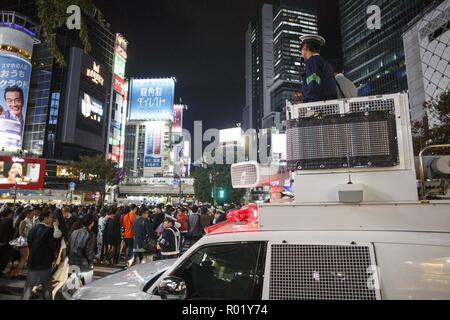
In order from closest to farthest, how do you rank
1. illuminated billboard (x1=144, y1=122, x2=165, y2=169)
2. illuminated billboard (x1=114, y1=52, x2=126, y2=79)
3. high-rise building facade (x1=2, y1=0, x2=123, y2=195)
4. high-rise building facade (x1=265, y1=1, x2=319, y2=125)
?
1. high-rise building facade (x1=2, y1=0, x2=123, y2=195)
2. illuminated billboard (x1=114, y1=52, x2=126, y2=79)
3. illuminated billboard (x1=144, y1=122, x2=165, y2=169)
4. high-rise building facade (x1=265, y1=1, x2=319, y2=125)

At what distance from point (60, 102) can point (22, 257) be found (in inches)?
2373

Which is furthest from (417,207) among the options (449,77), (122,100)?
(122,100)

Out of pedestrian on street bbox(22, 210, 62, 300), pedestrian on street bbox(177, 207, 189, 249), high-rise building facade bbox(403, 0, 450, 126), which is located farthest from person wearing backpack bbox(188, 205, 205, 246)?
high-rise building facade bbox(403, 0, 450, 126)

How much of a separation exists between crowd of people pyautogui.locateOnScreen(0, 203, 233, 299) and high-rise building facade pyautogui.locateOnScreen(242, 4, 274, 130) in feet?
456

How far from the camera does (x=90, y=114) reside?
65.7 m

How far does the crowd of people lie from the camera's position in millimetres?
5289

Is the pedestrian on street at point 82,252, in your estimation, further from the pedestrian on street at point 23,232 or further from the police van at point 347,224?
the police van at point 347,224

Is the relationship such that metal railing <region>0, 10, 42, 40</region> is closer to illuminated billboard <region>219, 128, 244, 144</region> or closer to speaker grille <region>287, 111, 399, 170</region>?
illuminated billboard <region>219, 128, 244, 144</region>

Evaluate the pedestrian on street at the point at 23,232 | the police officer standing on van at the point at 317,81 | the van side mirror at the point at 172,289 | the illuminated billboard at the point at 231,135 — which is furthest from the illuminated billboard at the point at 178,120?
the van side mirror at the point at 172,289

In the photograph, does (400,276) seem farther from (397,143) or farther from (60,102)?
(60,102)

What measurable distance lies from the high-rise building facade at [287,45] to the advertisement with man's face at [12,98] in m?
101

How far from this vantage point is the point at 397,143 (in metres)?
2.81

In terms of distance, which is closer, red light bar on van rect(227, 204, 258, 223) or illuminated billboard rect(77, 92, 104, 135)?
red light bar on van rect(227, 204, 258, 223)
